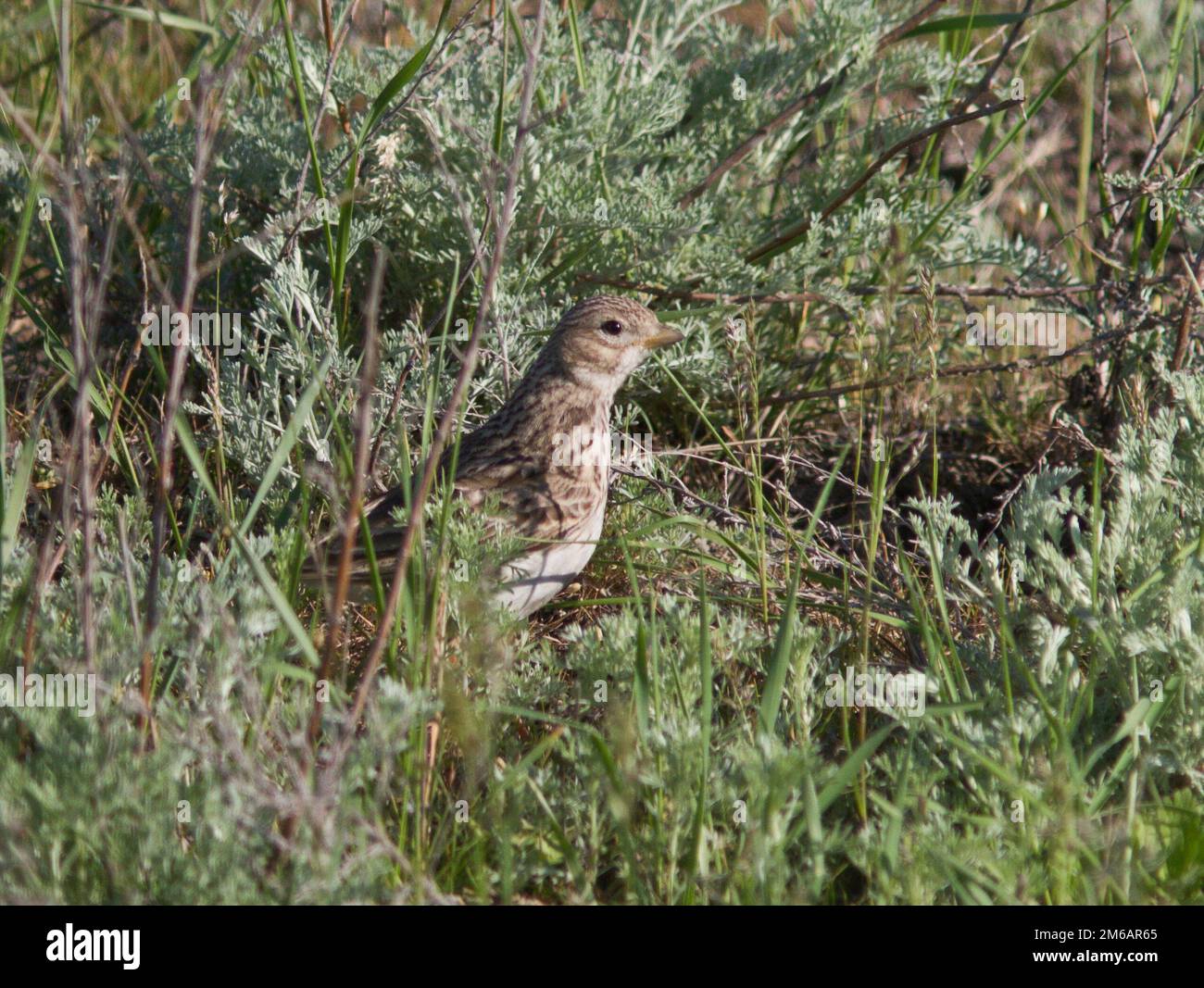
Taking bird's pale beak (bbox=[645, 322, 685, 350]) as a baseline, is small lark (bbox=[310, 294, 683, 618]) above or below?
below

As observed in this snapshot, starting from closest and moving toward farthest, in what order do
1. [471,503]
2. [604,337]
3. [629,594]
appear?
1. [471,503]
2. [629,594]
3. [604,337]

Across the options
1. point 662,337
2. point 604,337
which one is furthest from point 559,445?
point 662,337

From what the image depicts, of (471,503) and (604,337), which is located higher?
(604,337)

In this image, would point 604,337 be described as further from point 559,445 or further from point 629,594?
point 629,594

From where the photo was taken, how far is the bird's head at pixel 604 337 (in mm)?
4840

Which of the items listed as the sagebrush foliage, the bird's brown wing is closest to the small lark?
the bird's brown wing

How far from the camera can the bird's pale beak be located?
4.88m

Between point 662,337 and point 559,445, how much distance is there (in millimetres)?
558

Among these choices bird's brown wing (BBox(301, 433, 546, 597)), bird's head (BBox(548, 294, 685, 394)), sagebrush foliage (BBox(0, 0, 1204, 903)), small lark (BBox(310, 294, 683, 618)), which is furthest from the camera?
bird's head (BBox(548, 294, 685, 394))

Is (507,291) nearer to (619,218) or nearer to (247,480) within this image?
(619,218)

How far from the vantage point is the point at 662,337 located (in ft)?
16.0

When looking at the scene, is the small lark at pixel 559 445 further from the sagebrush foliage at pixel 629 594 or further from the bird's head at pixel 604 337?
the sagebrush foliage at pixel 629 594

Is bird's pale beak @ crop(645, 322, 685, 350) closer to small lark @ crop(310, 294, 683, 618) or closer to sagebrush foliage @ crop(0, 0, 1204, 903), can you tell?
small lark @ crop(310, 294, 683, 618)

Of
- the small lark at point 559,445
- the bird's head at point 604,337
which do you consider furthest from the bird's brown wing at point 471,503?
the bird's head at point 604,337
